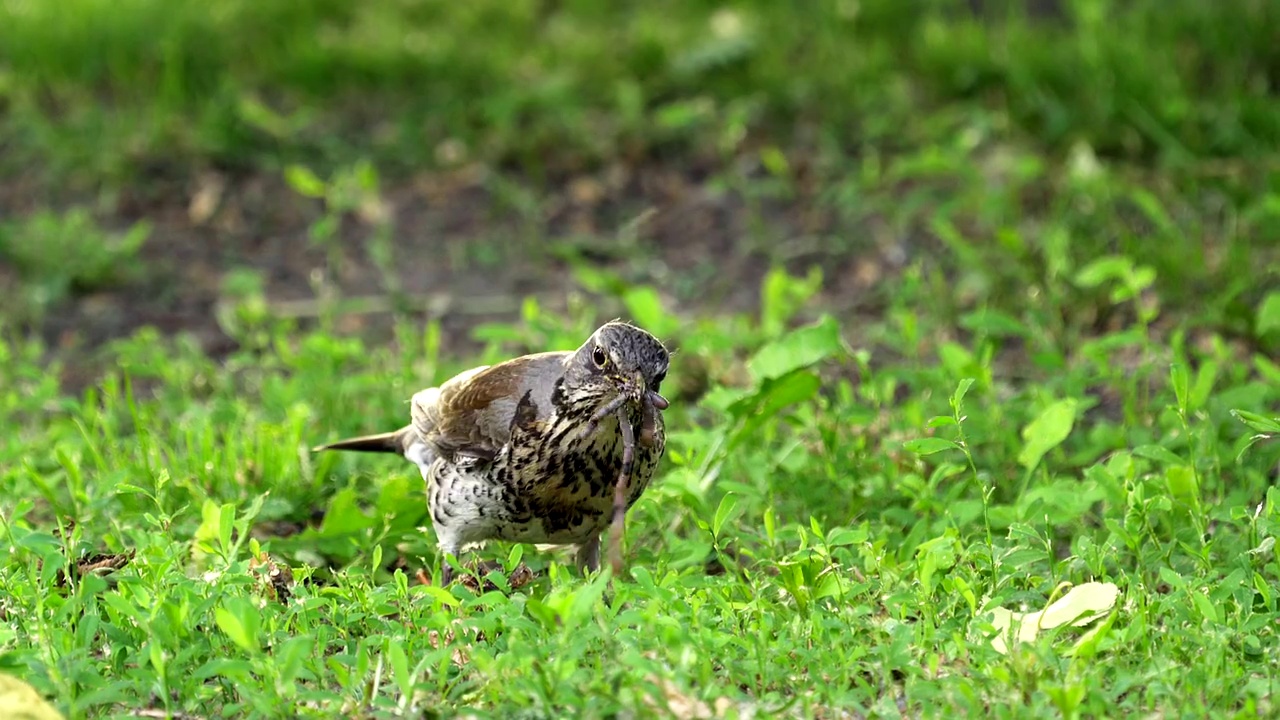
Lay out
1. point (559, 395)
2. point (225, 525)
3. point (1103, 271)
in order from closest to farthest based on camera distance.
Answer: point (225, 525) < point (559, 395) < point (1103, 271)

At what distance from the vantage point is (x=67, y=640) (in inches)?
159

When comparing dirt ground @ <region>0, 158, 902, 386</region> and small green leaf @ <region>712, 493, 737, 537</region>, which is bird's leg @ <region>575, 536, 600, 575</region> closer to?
small green leaf @ <region>712, 493, 737, 537</region>

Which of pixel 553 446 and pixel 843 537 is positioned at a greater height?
pixel 553 446

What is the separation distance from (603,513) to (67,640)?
154 centimetres

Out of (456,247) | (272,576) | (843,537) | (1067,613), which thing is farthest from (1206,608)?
(456,247)

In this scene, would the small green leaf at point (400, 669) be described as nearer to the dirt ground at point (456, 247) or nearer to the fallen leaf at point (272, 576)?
the fallen leaf at point (272, 576)

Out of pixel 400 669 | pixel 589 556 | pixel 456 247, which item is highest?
pixel 400 669

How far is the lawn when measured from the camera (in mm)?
4016

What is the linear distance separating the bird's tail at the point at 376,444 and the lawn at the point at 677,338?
0.16 metres

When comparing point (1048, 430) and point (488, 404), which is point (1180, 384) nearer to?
point (1048, 430)

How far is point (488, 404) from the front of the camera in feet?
16.4

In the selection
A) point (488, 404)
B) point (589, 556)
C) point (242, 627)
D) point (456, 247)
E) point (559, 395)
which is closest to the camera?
point (242, 627)

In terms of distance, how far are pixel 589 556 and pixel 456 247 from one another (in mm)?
3723

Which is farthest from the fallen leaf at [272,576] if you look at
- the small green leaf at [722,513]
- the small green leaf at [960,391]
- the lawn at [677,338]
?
the small green leaf at [960,391]
